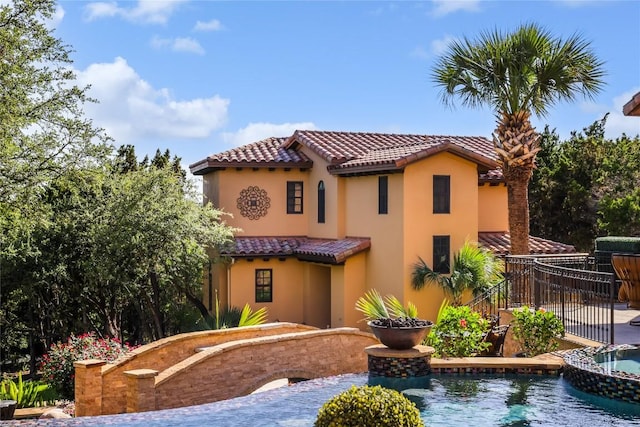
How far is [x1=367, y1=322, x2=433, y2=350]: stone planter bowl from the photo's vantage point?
13961 mm

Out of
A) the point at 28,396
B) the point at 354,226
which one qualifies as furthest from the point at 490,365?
the point at 28,396

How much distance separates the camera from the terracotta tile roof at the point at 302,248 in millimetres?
24344

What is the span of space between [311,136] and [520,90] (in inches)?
327

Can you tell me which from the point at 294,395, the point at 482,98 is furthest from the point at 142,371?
the point at 482,98

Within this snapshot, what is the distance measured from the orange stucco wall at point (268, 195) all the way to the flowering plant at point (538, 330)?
13945 millimetres

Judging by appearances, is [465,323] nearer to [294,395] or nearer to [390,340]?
[390,340]

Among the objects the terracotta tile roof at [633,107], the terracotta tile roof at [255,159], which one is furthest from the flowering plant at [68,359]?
the terracotta tile roof at [633,107]

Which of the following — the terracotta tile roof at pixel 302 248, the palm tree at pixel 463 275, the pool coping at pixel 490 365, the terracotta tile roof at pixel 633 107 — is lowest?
the pool coping at pixel 490 365

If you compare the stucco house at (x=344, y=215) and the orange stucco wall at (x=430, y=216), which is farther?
the stucco house at (x=344, y=215)

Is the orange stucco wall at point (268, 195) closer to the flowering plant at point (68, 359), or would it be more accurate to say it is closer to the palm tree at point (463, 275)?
the palm tree at point (463, 275)

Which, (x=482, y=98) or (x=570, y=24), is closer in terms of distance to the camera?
(x=570, y=24)

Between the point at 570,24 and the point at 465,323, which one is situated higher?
the point at 570,24

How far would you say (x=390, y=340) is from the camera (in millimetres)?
14078

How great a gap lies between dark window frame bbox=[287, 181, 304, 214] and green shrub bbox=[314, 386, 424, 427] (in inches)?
796
